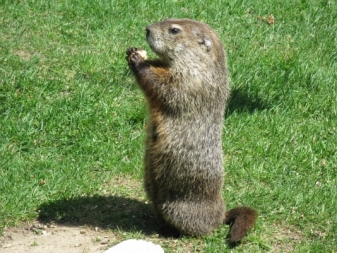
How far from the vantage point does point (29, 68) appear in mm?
6992

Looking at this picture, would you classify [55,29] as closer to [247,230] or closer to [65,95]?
[65,95]

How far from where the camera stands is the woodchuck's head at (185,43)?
5.17 m

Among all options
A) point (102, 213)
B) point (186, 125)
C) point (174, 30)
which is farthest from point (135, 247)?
point (174, 30)

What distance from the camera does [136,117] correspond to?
658 centimetres

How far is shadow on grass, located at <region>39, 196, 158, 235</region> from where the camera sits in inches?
209

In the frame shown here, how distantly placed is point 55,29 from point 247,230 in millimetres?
3885

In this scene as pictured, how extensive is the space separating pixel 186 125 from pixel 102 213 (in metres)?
1.05

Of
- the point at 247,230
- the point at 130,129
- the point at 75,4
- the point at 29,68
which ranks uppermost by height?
the point at 75,4

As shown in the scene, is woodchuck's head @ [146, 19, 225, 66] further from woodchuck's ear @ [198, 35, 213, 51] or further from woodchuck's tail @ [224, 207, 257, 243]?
woodchuck's tail @ [224, 207, 257, 243]

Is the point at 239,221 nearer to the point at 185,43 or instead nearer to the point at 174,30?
the point at 185,43

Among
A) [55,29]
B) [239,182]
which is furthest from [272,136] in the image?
[55,29]

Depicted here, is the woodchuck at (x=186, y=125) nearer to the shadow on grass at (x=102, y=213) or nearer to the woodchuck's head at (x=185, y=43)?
the woodchuck's head at (x=185, y=43)

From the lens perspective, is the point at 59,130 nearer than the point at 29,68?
Yes

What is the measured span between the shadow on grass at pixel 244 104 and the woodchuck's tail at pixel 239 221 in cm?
163
